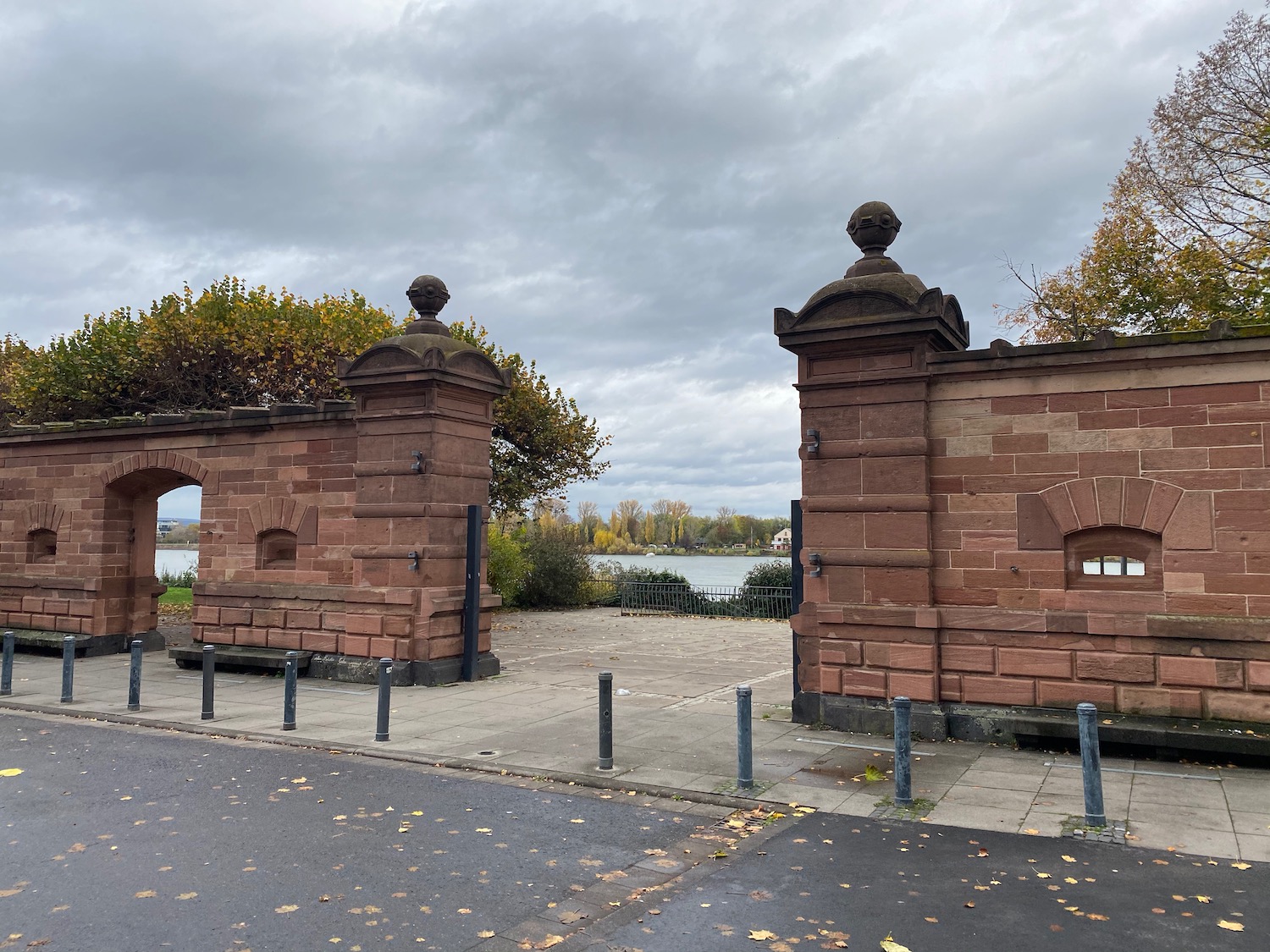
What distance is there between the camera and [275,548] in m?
14.5

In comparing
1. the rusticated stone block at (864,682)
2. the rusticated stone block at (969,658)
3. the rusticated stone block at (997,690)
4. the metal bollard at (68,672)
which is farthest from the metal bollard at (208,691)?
the rusticated stone block at (997,690)

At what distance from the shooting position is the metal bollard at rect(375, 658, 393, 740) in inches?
362

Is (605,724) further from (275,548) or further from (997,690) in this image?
(275,548)

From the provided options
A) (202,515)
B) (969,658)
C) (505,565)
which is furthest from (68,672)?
(505,565)

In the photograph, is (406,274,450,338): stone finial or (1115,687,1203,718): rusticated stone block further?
(406,274,450,338): stone finial

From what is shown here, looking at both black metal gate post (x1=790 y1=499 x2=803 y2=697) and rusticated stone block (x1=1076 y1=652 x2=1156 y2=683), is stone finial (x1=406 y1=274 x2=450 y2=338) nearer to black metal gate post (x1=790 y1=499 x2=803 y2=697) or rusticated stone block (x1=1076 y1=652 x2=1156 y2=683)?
black metal gate post (x1=790 y1=499 x2=803 y2=697)

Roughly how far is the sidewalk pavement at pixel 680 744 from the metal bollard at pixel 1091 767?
0.15 m

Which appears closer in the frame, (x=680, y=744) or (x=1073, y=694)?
(x=1073, y=694)

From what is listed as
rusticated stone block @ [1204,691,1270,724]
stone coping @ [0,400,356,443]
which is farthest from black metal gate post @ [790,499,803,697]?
stone coping @ [0,400,356,443]

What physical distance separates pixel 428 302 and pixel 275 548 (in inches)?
187

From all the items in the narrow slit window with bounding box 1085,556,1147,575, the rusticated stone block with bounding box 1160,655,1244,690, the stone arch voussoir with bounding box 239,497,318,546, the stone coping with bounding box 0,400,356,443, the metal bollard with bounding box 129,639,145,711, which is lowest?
the metal bollard with bounding box 129,639,145,711

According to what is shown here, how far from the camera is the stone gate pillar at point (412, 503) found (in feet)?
41.9

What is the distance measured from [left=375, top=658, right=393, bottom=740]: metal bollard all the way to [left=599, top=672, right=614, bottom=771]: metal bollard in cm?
248

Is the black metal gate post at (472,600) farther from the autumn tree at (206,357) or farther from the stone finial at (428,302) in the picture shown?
the autumn tree at (206,357)
